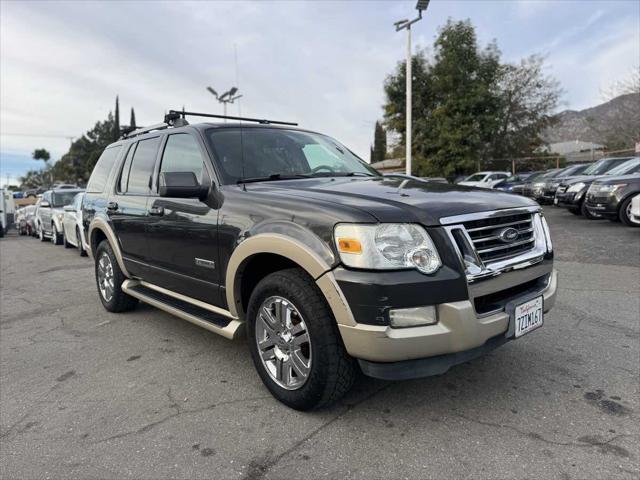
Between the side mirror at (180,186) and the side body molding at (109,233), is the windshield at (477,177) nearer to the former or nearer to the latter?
the side body molding at (109,233)

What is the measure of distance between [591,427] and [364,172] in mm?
2445

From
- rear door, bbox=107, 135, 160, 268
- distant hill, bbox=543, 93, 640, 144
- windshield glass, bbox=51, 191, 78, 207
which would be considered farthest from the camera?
distant hill, bbox=543, 93, 640, 144

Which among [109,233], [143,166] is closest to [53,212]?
[109,233]

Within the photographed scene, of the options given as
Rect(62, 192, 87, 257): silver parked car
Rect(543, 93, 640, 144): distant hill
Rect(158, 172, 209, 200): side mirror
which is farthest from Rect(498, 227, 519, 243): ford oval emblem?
Rect(543, 93, 640, 144): distant hill

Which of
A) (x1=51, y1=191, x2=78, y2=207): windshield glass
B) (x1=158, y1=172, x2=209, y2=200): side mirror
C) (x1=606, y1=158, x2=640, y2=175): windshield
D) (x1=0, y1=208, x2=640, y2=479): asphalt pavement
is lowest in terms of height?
(x1=0, y1=208, x2=640, y2=479): asphalt pavement

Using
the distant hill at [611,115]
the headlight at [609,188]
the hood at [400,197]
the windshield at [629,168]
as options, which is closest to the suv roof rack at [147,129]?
the hood at [400,197]

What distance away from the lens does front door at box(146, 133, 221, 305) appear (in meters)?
3.27

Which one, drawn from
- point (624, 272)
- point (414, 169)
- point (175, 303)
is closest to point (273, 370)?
point (175, 303)

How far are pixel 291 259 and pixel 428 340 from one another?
0.86m

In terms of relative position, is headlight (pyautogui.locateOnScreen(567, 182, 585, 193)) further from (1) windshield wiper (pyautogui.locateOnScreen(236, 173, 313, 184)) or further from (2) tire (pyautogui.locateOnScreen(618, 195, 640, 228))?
(1) windshield wiper (pyautogui.locateOnScreen(236, 173, 313, 184))

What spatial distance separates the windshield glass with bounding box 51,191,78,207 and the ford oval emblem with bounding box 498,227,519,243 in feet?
45.8

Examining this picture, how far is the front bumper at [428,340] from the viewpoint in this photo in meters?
2.27

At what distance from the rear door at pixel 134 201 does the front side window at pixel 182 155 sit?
0.86ft

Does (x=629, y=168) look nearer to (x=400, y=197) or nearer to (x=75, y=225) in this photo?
(x=400, y=197)
